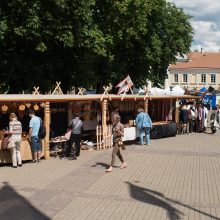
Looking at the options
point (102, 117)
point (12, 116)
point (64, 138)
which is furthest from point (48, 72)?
point (12, 116)

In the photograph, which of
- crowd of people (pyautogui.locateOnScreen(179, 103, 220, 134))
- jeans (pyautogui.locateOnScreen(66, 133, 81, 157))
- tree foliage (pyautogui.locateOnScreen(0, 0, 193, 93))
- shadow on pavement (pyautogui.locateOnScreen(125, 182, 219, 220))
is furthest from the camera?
crowd of people (pyautogui.locateOnScreen(179, 103, 220, 134))

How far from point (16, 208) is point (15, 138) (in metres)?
5.09

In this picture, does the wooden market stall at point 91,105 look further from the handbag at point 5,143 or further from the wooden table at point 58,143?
the wooden table at point 58,143

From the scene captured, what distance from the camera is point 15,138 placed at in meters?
14.3

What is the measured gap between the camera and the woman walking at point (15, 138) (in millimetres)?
14328

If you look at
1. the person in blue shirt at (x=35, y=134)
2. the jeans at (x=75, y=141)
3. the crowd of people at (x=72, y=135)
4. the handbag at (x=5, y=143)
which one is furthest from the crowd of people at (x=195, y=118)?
the handbag at (x=5, y=143)

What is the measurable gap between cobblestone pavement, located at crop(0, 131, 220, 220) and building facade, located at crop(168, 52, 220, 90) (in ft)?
234

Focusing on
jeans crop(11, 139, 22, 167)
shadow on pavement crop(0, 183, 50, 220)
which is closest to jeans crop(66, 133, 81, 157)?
jeans crop(11, 139, 22, 167)

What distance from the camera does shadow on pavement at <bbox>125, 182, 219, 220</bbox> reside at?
9.17 m

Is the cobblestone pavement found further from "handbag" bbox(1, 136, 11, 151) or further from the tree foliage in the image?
the tree foliage

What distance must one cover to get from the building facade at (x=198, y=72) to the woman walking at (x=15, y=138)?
240 ft

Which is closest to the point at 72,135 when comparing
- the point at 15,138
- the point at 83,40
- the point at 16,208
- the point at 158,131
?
the point at 15,138

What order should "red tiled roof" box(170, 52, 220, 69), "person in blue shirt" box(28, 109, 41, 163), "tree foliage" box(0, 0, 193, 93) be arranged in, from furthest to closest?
"red tiled roof" box(170, 52, 220, 69), "tree foliage" box(0, 0, 193, 93), "person in blue shirt" box(28, 109, 41, 163)

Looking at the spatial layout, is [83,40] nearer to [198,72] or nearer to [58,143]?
[58,143]
